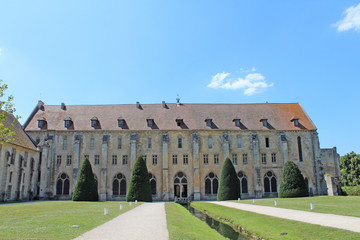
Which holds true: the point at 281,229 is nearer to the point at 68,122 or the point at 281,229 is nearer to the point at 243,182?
the point at 243,182

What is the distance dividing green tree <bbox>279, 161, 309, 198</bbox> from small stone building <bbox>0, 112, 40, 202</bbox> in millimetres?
30592

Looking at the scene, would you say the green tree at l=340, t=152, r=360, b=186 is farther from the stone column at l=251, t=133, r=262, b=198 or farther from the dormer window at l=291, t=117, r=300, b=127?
the stone column at l=251, t=133, r=262, b=198

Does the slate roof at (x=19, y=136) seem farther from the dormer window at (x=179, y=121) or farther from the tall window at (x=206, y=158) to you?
the tall window at (x=206, y=158)

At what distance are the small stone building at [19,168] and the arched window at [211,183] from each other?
2282 centimetres

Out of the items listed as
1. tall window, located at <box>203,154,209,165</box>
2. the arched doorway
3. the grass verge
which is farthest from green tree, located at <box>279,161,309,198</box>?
the grass verge

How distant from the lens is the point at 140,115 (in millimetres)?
43469

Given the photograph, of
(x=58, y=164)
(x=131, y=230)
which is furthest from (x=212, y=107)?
(x=131, y=230)

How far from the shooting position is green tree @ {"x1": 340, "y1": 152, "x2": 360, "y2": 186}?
4916cm

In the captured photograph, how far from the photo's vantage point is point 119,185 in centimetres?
3941

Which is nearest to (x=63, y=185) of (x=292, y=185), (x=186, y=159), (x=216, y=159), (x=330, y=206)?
(x=186, y=159)

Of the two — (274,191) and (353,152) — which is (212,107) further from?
(353,152)

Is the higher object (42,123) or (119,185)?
(42,123)

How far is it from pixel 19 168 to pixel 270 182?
107ft

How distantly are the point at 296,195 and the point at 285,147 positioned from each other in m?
9.24
